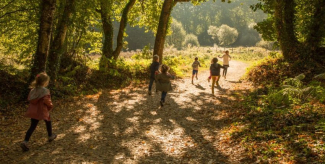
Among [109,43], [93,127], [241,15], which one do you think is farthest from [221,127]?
[241,15]

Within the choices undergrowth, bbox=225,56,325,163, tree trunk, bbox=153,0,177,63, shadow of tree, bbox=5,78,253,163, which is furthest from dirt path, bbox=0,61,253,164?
tree trunk, bbox=153,0,177,63

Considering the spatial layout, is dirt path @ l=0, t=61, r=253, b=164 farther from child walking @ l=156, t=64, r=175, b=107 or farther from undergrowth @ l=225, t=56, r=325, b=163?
child walking @ l=156, t=64, r=175, b=107

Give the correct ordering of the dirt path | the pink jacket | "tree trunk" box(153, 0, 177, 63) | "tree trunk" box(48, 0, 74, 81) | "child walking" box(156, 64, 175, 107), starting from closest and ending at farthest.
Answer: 1. the dirt path
2. the pink jacket
3. "child walking" box(156, 64, 175, 107)
4. "tree trunk" box(48, 0, 74, 81)
5. "tree trunk" box(153, 0, 177, 63)

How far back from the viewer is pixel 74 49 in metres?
14.4

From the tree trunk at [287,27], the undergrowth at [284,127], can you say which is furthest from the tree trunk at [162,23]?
the undergrowth at [284,127]

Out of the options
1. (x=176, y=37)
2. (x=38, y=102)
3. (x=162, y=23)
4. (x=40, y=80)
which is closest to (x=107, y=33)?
(x=162, y=23)

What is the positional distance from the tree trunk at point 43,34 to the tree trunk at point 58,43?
4.97 ft

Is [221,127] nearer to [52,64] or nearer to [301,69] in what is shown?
[301,69]

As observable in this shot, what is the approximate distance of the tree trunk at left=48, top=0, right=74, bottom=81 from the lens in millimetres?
10891

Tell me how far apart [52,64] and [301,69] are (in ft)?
37.5

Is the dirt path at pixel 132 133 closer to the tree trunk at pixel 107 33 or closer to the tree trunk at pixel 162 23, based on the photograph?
the tree trunk at pixel 162 23

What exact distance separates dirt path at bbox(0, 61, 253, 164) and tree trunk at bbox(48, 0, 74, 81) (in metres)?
1.82

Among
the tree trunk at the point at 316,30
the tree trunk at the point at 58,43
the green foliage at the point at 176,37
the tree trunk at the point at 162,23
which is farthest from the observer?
the green foliage at the point at 176,37

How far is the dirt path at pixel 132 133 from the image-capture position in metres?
5.13
